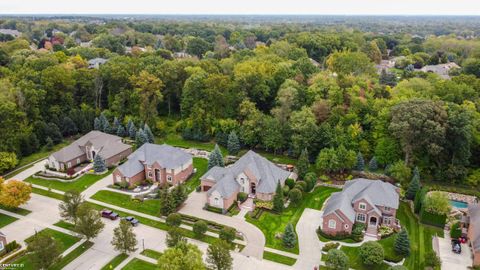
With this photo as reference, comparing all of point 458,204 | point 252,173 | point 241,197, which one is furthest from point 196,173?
point 458,204

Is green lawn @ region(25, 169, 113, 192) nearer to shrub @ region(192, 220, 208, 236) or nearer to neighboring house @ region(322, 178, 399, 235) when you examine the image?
shrub @ region(192, 220, 208, 236)

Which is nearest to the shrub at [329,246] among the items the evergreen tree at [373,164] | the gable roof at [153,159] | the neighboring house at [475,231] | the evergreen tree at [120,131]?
the neighboring house at [475,231]


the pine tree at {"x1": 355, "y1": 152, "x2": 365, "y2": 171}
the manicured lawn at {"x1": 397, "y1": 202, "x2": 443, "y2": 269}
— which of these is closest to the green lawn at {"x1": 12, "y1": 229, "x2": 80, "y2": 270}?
the manicured lawn at {"x1": 397, "y1": 202, "x2": 443, "y2": 269}

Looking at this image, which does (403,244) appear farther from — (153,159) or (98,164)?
(98,164)

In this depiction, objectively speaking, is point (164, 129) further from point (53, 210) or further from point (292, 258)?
point (292, 258)

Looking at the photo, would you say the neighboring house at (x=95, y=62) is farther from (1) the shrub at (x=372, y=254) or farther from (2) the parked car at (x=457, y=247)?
(2) the parked car at (x=457, y=247)

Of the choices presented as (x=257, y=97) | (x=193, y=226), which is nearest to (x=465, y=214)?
(x=193, y=226)

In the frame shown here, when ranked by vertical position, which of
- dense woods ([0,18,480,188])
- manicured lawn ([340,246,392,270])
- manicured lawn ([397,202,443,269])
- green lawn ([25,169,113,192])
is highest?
dense woods ([0,18,480,188])

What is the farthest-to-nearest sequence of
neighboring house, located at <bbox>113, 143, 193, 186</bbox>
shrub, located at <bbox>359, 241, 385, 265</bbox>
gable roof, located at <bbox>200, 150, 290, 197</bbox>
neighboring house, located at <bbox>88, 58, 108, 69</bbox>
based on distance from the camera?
neighboring house, located at <bbox>88, 58, 108, 69</bbox>, neighboring house, located at <bbox>113, 143, 193, 186</bbox>, gable roof, located at <bbox>200, 150, 290, 197</bbox>, shrub, located at <bbox>359, 241, 385, 265</bbox>
